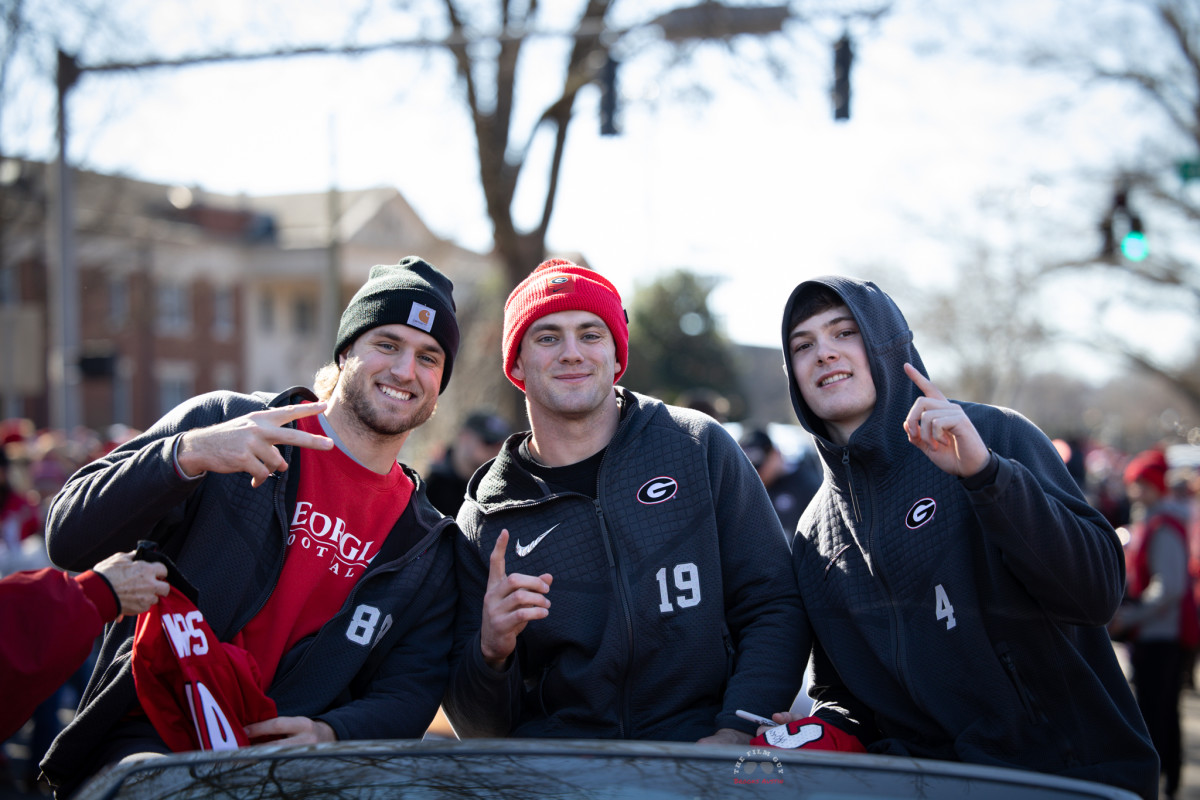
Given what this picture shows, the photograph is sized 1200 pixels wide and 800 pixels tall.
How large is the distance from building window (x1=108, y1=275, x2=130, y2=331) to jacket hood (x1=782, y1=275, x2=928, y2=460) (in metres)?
34.8

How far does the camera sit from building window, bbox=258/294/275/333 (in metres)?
41.4

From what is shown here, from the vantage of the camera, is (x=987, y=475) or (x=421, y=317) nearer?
(x=987, y=475)

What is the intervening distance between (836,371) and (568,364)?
2.92ft

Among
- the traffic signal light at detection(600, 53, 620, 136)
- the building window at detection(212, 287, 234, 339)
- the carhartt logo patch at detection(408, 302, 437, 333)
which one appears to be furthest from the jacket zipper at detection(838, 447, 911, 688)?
the building window at detection(212, 287, 234, 339)

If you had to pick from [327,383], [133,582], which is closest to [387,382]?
[327,383]

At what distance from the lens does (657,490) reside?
11.0 ft

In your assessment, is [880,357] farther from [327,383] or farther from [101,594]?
[101,594]

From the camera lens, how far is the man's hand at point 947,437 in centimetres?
266

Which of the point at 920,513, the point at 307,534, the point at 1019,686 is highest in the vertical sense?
the point at 920,513

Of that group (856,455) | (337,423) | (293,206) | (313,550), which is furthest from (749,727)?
(293,206)

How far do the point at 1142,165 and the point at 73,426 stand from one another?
1959cm

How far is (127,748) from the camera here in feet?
9.84

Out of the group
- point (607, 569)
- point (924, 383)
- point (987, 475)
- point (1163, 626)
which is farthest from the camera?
point (1163, 626)

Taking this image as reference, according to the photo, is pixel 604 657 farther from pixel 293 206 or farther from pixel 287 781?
pixel 293 206
